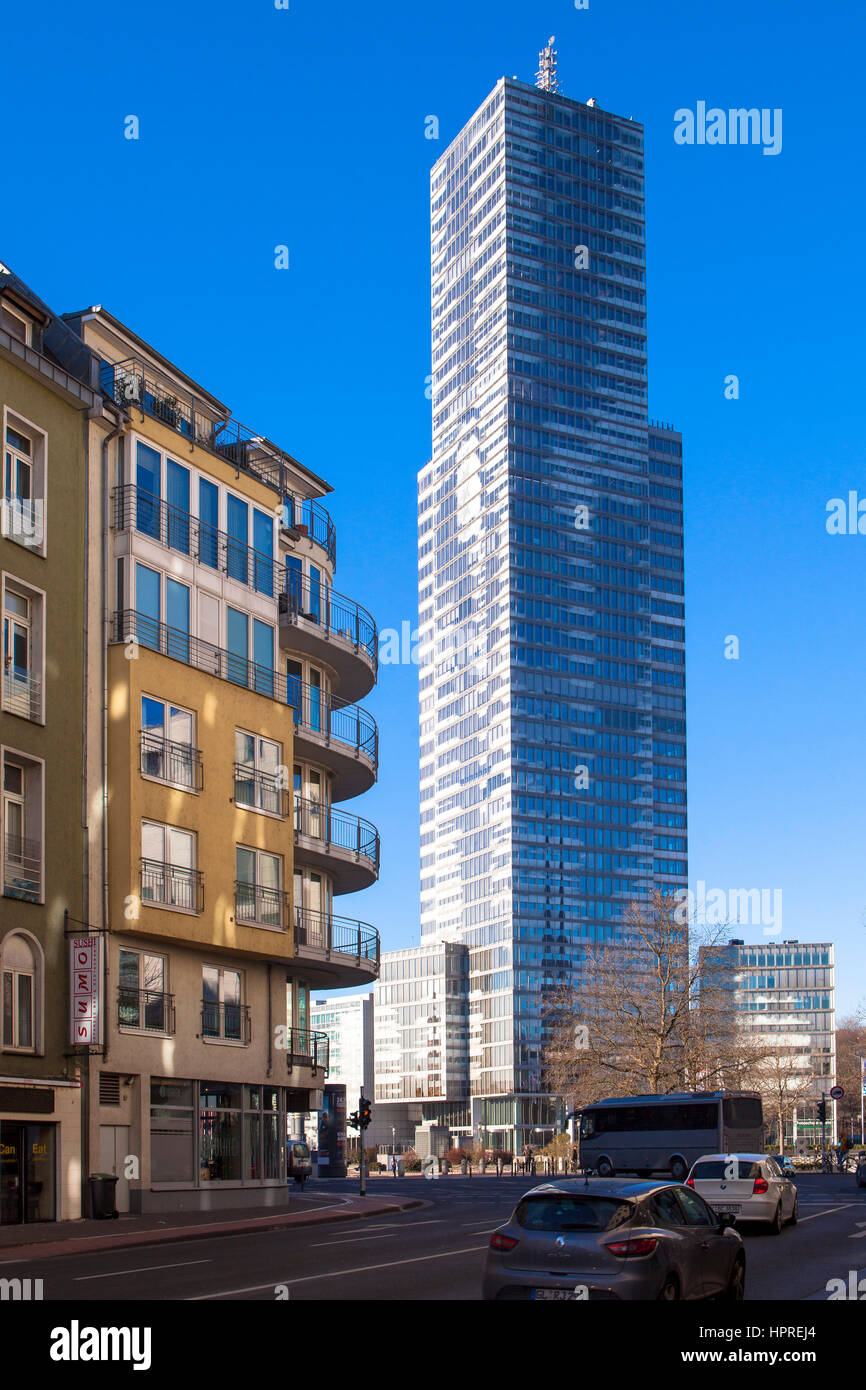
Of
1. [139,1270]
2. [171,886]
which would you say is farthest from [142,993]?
[139,1270]

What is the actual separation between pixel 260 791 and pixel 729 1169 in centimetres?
1633

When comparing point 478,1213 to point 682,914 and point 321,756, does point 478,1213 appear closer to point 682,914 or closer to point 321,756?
point 321,756

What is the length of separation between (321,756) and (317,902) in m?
4.17

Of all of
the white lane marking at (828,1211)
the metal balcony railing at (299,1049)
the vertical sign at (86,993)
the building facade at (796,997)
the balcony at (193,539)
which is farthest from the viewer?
the building facade at (796,997)

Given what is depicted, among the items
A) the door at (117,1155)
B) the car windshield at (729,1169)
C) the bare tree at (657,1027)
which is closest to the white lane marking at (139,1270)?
the car windshield at (729,1169)

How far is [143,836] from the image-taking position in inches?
1361

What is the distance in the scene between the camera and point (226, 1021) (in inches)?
1510

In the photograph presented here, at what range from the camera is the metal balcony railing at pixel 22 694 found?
3150 cm

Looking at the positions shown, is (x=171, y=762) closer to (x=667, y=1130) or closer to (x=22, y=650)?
(x=22, y=650)

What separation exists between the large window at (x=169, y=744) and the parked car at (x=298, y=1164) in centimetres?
2188

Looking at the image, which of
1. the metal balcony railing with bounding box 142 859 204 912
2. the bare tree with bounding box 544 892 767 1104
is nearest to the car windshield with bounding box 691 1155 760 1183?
the metal balcony railing with bounding box 142 859 204 912

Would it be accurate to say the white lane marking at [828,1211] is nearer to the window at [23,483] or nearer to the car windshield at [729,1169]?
the car windshield at [729,1169]
